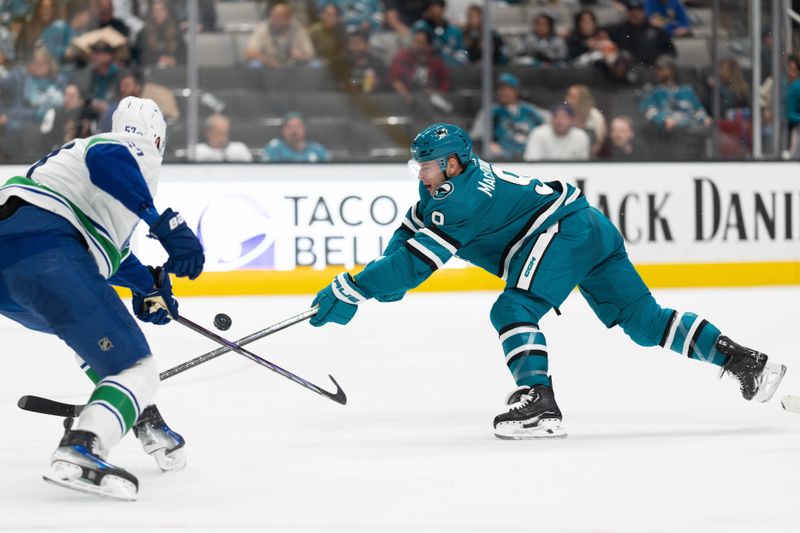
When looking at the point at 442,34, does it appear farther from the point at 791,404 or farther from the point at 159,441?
the point at 159,441

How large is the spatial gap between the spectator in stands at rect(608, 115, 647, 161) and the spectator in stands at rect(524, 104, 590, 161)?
0.16 m

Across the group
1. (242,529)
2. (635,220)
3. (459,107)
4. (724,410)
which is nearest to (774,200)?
(635,220)

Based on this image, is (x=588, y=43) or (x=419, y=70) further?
(x=588, y=43)

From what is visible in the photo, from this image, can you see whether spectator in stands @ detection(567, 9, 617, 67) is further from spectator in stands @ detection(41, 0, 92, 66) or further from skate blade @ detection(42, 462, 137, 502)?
skate blade @ detection(42, 462, 137, 502)

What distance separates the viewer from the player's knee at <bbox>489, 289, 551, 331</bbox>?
4.06 metres

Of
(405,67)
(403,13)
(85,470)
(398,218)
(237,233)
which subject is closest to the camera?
(85,470)

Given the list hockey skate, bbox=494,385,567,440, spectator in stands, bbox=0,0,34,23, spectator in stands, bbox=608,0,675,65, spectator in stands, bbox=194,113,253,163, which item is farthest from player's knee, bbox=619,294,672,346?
spectator in stands, bbox=608,0,675,65

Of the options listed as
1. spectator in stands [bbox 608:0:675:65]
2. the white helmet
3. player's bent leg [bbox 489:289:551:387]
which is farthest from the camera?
spectator in stands [bbox 608:0:675:65]

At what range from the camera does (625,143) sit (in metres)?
8.69

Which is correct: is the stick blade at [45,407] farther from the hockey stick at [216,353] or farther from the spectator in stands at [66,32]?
the spectator in stands at [66,32]

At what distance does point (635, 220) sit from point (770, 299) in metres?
1.03

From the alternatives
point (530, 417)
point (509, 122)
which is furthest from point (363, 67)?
point (530, 417)

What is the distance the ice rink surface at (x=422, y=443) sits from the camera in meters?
2.98

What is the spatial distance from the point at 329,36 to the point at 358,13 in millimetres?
293
